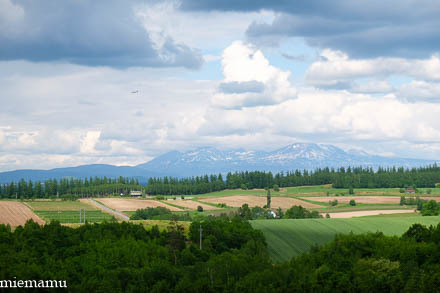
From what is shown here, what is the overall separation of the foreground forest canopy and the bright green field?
3960mm

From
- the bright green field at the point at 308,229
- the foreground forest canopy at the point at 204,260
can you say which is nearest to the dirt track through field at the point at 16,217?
the foreground forest canopy at the point at 204,260

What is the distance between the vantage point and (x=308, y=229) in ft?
458

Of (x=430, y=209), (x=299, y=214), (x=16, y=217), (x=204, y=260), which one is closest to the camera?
(x=204, y=260)

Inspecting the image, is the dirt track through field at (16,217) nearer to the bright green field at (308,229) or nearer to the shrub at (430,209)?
the bright green field at (308,229)

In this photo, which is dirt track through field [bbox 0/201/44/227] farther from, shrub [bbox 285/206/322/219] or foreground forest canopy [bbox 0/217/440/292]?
shrub [bbox 285/206/322/219]

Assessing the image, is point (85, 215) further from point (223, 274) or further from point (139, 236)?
point (223, 274)

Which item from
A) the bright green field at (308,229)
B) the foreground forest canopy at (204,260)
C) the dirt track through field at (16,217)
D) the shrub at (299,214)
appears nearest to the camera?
the foreground forest canopy at (204,260)

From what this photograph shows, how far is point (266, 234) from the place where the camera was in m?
132

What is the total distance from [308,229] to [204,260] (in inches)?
1253

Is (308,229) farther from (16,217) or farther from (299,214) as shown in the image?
(16,217)

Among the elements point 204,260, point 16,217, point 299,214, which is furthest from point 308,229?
point 16,217

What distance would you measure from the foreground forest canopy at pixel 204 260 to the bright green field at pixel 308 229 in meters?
3.96

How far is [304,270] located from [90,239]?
48.6 meters

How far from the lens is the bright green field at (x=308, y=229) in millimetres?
124938
